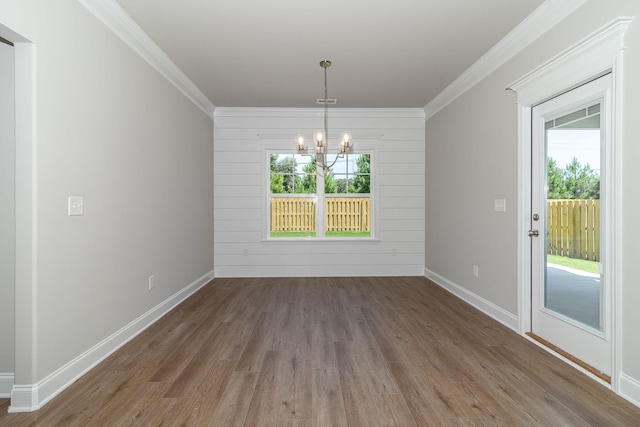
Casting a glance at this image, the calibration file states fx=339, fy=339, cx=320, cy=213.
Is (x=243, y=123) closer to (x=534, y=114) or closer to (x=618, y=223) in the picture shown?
(x=534, y=114)

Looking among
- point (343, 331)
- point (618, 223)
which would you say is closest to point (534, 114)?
point (618, 223)

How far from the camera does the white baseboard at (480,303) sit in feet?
10.7

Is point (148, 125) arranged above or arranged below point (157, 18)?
below

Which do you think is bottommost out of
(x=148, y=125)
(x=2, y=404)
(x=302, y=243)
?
(x=2, y=404)

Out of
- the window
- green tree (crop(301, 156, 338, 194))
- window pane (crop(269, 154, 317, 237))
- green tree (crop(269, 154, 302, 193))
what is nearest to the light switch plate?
the window

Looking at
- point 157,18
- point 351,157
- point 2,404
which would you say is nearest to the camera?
point 2,404

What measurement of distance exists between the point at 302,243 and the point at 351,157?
170 centimetres

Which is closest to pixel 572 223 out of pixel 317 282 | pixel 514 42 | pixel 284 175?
pixel 514 42

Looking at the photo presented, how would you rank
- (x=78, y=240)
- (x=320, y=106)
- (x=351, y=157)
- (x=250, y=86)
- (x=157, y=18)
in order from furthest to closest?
(x=351, y=157) < (x=320, y=106) < (x=250, y=86) < (x=157, y=18) < (x=78, y=240)

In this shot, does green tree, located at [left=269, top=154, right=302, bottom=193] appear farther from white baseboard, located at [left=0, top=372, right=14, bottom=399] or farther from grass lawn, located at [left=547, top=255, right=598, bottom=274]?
white baseboard, located at [left=0, top=372, right=14, bottom=399]

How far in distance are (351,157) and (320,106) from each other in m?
1.00

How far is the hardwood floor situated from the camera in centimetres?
188

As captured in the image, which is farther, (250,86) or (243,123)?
(243,123)

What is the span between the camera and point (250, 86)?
456cm
